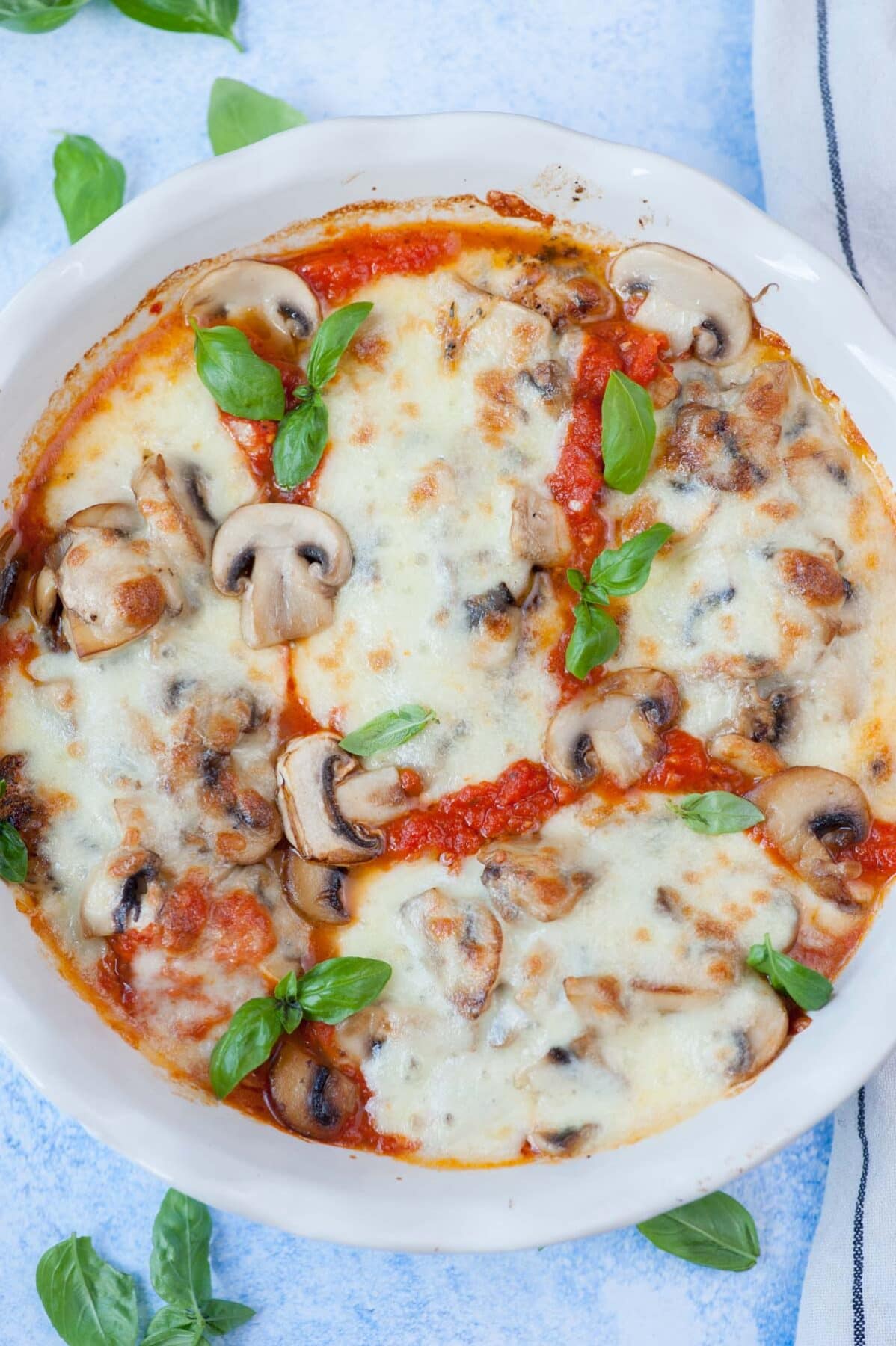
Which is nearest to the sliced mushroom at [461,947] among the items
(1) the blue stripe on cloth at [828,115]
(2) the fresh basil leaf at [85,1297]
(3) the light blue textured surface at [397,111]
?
(3) the light blue textured surface at [397,111]

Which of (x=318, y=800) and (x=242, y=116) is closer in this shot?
(x=318, y=800)

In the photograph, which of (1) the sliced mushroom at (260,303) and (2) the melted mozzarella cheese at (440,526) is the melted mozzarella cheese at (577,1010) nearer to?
(2) the melted mozzarella cheese at (440,526)

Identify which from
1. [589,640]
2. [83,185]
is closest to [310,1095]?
[589,640]

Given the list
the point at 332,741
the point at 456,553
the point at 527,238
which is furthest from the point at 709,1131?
the point at 527,238

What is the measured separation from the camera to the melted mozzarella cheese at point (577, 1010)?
298cm

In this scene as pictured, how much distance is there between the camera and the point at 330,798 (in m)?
3.00

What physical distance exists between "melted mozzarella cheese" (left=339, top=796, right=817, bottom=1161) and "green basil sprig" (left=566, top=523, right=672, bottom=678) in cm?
43

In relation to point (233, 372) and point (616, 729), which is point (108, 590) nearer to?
point (233, 372)

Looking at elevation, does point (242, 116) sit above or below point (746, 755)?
above

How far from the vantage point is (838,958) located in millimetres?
3199

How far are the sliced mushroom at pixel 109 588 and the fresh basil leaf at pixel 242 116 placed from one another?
1229 millimetres

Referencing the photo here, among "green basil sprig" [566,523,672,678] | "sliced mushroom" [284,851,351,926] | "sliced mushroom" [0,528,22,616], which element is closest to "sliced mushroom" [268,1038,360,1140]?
"sliced mushroom" [284,851,351,926]

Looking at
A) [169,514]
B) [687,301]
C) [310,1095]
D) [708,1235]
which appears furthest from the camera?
[708,1235]

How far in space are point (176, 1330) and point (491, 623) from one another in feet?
7.23
